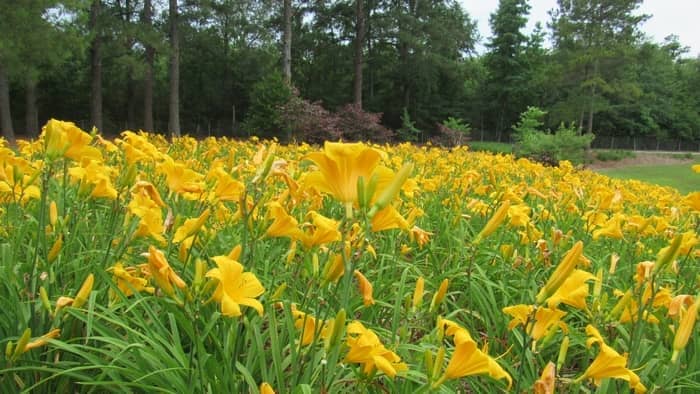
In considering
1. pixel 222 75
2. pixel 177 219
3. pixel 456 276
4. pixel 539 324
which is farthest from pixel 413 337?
pixel 222 75

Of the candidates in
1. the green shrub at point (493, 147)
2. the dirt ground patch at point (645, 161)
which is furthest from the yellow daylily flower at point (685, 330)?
the dirt ground patch at point (645, 161)

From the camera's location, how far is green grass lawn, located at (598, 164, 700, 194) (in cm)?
1753

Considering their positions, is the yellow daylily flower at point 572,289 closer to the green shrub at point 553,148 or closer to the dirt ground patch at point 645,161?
the green shrub at point 553,148

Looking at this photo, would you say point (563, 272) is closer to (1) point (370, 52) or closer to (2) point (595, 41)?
(1) point (370, 52)

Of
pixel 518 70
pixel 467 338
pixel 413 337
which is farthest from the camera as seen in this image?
pixel 518 70

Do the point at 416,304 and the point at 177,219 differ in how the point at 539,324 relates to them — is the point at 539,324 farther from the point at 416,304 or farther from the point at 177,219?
the point at 177,219

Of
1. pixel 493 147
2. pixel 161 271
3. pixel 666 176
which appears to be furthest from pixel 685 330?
pixel 493 147

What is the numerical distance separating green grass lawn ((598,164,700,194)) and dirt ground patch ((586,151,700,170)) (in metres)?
1.10

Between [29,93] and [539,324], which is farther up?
[29,93]

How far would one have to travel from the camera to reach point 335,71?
28.2 m

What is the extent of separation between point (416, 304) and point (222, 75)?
3220 cm

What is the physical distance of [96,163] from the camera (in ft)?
4.86

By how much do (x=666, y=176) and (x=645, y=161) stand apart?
7.76 m

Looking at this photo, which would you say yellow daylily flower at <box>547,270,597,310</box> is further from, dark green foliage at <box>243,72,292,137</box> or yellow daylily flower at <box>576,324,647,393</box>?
dark green foliage at <box>243,72,292,137</box>
